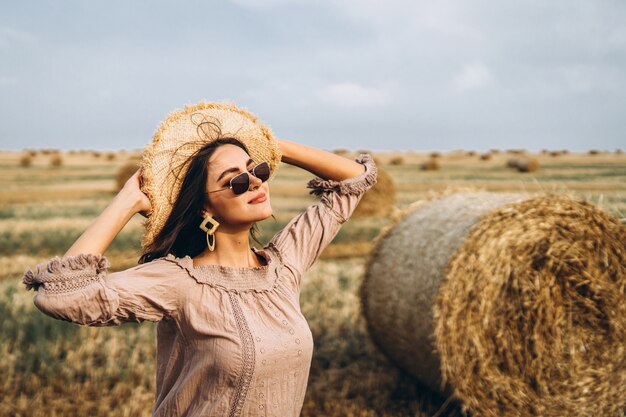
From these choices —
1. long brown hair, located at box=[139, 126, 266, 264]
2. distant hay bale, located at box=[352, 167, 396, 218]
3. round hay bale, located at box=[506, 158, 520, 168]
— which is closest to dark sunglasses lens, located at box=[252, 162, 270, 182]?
long brown hair, located at box=[139, 126, 266, 264]

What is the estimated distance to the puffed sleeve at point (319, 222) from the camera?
298 cm

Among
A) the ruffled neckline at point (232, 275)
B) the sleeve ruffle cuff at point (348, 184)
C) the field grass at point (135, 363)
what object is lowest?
the field grass at point (135, 363)

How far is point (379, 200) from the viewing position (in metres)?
17.4

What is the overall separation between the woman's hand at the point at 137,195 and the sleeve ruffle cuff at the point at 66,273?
31 centimetres

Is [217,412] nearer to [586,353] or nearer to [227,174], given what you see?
[227,174]

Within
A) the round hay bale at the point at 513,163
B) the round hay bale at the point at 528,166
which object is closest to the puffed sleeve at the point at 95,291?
the round hay bale at the point at 528,166

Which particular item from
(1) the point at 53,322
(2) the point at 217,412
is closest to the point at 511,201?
(2) the point at 217,412

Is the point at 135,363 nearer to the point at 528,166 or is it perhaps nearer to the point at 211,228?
the point at 211,228

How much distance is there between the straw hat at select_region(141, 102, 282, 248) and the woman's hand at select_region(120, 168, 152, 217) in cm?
2

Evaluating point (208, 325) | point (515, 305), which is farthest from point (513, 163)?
point (208, 325)

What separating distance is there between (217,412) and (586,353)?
13.5ft

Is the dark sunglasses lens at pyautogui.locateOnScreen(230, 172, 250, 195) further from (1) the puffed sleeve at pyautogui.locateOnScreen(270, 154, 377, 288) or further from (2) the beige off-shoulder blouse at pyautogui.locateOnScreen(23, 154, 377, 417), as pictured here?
(1) the puffed sleeve at pyautogui.locateOnScreen(270, 154, 377, 288)

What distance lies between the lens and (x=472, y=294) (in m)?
4.99

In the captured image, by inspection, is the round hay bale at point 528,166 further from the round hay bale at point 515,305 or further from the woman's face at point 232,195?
the woman's face at point 232,195
